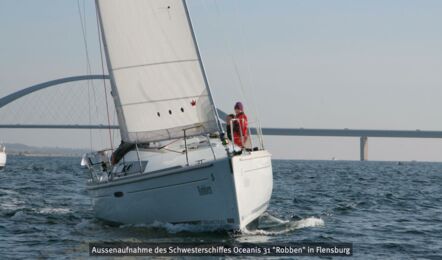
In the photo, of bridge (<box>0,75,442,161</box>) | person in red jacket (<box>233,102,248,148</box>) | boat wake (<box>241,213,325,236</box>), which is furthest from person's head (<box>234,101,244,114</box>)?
bridge (<box>0,75,442,161</box>)

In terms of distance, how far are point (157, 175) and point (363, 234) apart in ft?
14.4

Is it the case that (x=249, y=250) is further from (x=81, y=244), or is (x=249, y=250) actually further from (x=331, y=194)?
(x=331, y=194)

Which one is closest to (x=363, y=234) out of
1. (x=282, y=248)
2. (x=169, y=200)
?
(x=282, y=248)

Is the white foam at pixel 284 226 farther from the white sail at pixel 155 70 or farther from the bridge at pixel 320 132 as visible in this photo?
the bridge at pixel 320 132

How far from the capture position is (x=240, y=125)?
51.9 feet

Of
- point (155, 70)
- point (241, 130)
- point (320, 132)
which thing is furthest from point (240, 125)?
point (320, 132)

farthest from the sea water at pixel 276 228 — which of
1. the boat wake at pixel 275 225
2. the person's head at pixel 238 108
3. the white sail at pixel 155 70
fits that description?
the person's head at pixel 238 108

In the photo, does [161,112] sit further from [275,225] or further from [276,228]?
[275,225]

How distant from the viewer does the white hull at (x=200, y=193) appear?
1400cm

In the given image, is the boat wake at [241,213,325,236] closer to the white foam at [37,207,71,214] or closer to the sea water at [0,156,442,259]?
the sea water at [0,156,442,259]

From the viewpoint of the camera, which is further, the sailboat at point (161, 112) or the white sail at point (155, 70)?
the white sail at point (155, 70)
